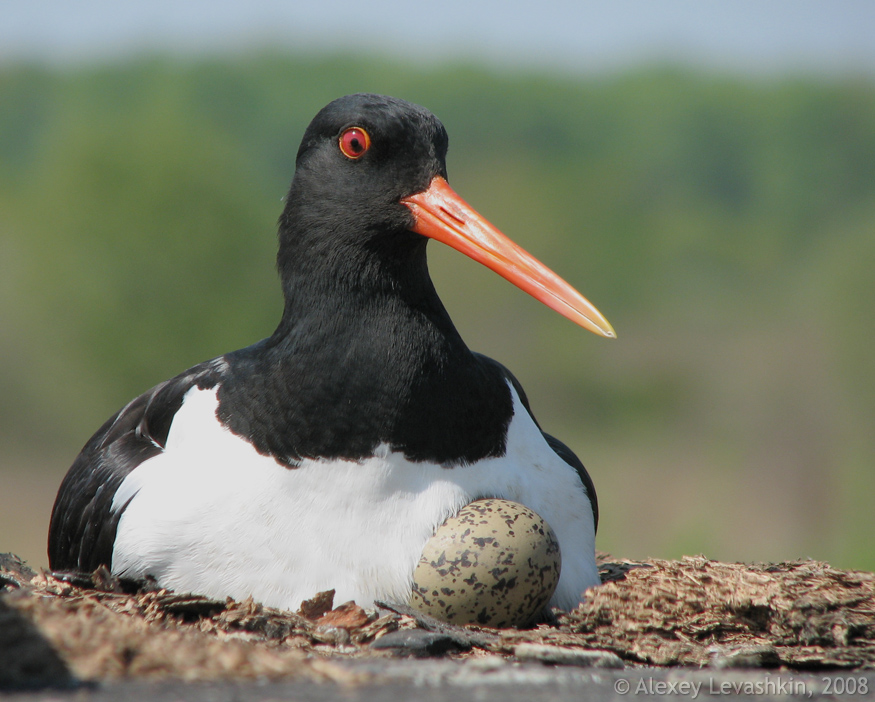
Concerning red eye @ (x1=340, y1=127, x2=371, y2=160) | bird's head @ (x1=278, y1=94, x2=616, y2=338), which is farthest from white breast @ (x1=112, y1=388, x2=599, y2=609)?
red eye @ (x1=340, y1=127, x2=371, y2=160)

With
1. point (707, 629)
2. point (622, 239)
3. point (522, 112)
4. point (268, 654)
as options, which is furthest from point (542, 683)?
point (522, 112)

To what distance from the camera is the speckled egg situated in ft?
13.7

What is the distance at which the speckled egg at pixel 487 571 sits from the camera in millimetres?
4188

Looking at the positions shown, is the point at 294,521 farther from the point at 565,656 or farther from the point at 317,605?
the point at 565,656

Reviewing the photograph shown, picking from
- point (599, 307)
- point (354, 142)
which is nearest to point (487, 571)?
point (354, 142)

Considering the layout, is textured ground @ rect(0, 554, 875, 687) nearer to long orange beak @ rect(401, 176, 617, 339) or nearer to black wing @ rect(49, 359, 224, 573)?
black wing @ rect(49, 359, 224, 573)

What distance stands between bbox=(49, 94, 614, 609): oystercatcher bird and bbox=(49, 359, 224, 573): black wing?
17 millimetres

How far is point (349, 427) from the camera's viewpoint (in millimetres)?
4539

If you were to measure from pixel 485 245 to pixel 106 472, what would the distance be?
89.1 inches

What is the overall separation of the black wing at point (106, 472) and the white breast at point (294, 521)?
11.0 inches

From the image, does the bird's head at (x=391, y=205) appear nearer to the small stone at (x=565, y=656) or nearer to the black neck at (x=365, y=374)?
the black neck at (x=365, y=374)

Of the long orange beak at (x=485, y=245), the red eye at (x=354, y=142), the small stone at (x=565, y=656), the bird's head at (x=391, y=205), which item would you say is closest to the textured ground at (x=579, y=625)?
the small stone at (x=565, y=656)

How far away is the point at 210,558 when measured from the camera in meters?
4.46

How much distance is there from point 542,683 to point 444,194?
7.93 ft
